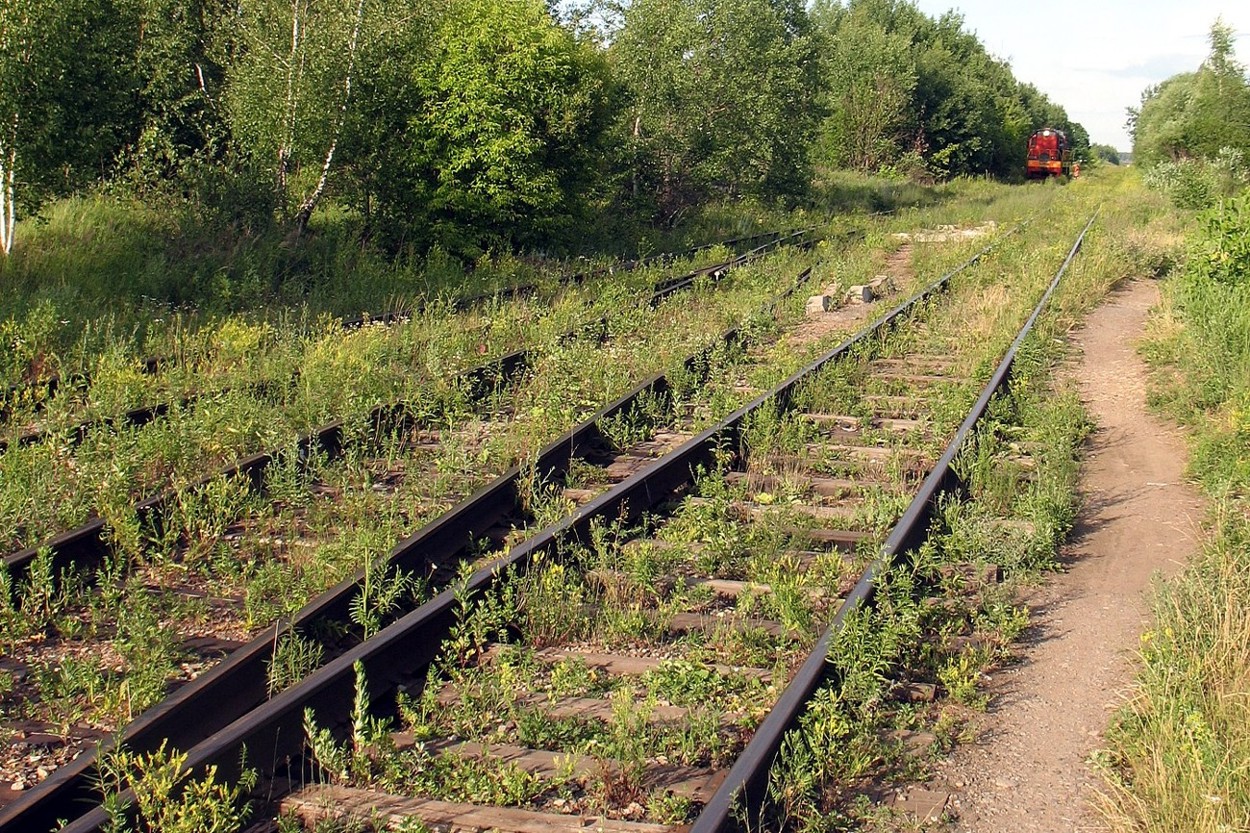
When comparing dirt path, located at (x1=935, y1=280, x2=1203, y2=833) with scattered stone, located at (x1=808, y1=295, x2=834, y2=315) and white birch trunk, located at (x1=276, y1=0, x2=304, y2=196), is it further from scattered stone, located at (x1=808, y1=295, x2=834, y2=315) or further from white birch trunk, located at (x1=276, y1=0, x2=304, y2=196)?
white birch trunk, located at (x1=276, y1=0, x2=304, y2=196)

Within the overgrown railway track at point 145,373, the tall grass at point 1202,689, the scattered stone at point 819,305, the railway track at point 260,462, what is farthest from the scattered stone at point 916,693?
the scattered stone at point 819,305

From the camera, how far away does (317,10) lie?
17203 mm

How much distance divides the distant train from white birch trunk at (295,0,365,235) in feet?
176

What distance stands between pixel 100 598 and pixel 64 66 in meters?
10.8

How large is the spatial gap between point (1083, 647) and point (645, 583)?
6.84 feet

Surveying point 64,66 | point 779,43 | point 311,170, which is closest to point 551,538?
point 64,66

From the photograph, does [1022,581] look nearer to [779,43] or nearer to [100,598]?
[100,598]

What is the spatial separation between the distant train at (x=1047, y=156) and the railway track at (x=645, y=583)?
191 ft

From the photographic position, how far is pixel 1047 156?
6316 cm

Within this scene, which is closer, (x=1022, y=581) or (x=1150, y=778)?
(x=1150, y=778)

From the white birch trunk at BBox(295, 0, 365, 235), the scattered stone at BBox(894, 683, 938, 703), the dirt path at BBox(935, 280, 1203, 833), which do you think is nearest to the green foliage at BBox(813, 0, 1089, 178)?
the white birch trunk at BBox(295, 0, 365, 235)

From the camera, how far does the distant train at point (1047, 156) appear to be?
207ft

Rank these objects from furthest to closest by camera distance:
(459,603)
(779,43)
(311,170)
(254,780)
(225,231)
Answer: (779,43), (311,170), (225,231), (459,603), (254,780)

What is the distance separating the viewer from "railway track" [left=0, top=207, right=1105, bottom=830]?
4.11 m
